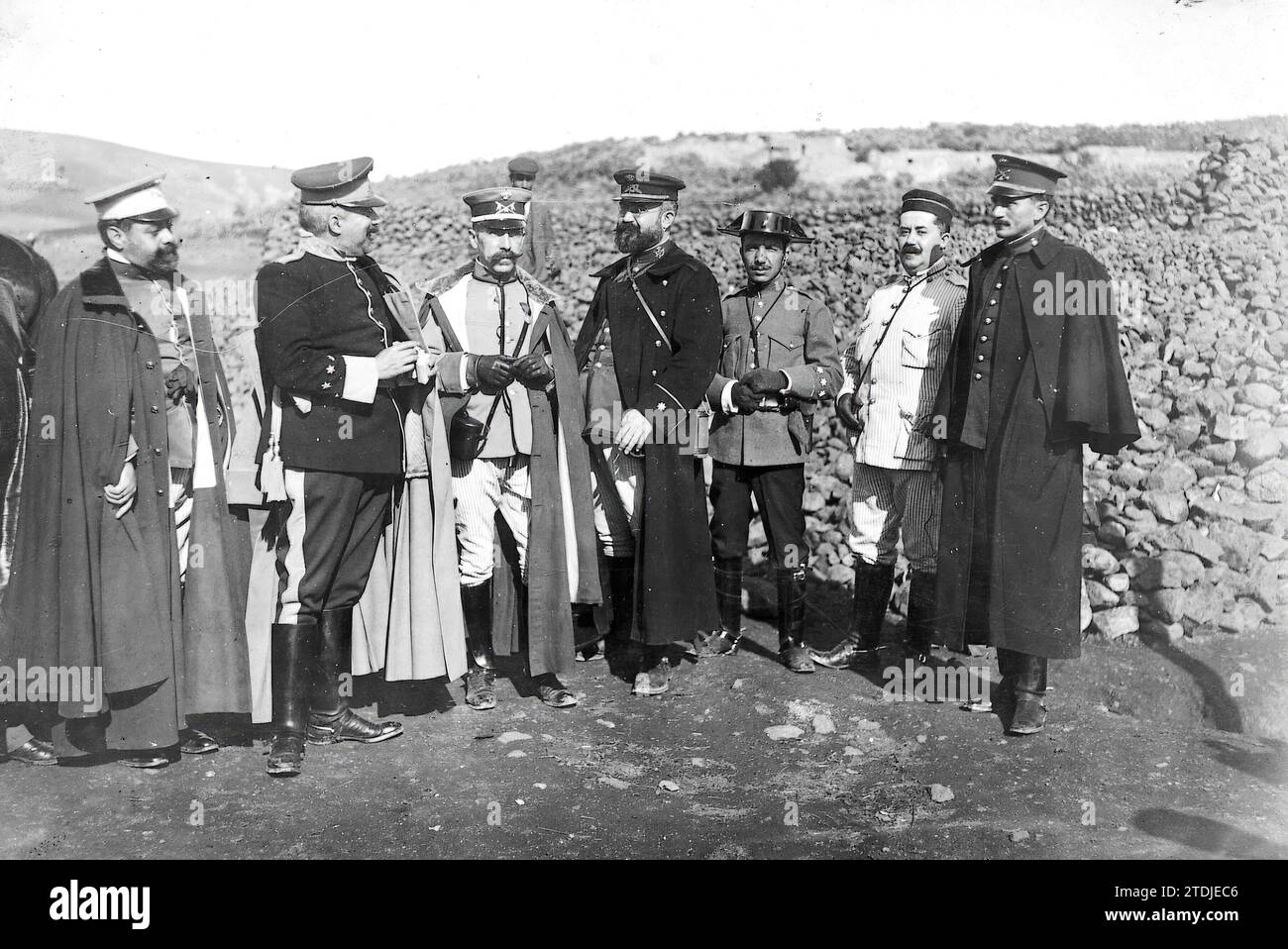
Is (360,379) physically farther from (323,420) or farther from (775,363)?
(775,363)

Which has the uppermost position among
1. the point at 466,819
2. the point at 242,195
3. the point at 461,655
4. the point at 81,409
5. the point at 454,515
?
the point at 242,195

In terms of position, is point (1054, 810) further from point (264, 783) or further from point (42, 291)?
point (42, 291)

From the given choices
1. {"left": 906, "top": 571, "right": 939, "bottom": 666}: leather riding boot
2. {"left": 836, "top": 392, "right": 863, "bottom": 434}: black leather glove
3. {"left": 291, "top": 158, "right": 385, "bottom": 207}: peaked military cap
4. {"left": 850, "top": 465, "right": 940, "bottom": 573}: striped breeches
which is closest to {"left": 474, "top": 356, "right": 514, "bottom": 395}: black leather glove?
{"left": 291, "top": 158, "right": 385, "bottom": 207}: peaked military cap

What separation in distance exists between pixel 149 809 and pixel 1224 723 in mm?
4701

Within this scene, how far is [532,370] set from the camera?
4738 mm

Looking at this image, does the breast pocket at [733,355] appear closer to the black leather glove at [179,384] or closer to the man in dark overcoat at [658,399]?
the man in dark overcoat at [658,399]

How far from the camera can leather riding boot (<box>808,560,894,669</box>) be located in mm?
5273

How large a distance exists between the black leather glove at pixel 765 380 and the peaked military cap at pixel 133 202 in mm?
2732

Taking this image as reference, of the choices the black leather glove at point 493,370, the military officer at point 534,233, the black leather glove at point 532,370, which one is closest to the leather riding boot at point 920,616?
the black leather glove at point 532,370

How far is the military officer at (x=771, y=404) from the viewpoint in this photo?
5195 millimetres

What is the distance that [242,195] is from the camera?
16.6ft

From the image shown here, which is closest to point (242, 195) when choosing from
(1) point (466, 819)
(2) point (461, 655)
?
(2) point (461, 655)

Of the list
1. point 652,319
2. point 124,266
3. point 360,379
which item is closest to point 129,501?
point 124,266

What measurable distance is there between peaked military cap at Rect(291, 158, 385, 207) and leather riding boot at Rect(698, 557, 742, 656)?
8.49 ft
